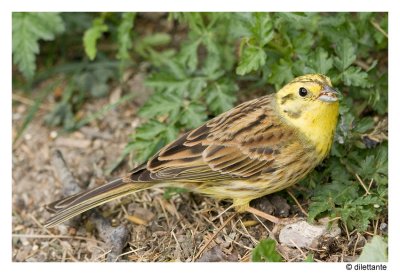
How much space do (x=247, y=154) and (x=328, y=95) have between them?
74 centimetres

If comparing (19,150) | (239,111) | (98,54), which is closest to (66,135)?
(19,150)

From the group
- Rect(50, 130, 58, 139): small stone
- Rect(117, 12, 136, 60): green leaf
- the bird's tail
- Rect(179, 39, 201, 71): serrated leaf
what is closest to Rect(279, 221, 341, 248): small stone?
the bird's tail

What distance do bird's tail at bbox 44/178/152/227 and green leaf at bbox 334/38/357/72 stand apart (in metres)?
1.73

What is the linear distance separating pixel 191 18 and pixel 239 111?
3.49ft

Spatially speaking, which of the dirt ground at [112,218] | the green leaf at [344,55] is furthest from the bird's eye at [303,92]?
the dirt ground at [112,218]

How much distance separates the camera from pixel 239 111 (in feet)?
18.0

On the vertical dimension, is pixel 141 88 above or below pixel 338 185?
above

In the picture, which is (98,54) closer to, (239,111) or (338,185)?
(239,111)

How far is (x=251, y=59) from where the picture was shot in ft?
18.4

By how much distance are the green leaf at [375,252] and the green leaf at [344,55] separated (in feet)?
4.73

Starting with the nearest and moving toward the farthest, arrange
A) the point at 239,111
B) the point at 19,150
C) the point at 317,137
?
the point at 317,137
the point at 239,111
the point at 19,150

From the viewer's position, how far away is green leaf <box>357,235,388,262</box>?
4.74 metres

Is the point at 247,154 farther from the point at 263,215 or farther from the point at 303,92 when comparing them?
the point at 303,92

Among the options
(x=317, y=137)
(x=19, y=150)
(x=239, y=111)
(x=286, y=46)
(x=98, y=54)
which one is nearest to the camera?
(x=317, y=137)
